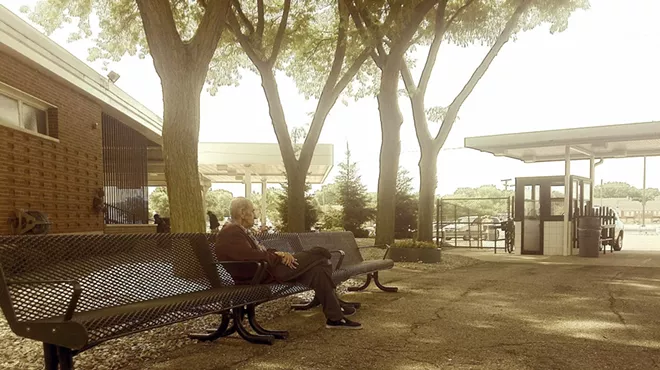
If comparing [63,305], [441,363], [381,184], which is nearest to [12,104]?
[381,184]

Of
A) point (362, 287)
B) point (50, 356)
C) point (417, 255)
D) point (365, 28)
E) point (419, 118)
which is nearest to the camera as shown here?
point (50, 356)

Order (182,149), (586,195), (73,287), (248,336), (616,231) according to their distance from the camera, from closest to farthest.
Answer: (73,287)
(248,336)
(182,149)
(586,195)
(616,231)

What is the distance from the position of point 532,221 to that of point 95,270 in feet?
50.4

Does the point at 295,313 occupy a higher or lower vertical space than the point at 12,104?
lower

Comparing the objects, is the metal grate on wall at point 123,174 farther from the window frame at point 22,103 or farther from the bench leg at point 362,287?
the bench leg at point 362,287

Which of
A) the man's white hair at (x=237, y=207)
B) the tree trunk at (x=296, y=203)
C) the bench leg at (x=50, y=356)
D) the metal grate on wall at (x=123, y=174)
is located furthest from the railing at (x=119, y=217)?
the bench leg at (x=50, y=356)

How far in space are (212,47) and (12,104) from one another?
640cm

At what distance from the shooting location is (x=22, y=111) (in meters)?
12.0

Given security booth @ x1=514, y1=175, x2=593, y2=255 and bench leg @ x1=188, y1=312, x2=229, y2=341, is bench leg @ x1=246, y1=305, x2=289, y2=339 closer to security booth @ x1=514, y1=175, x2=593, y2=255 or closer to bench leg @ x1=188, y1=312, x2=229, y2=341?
bench leg @ x1=188, y1=312, x2=229, y2=341

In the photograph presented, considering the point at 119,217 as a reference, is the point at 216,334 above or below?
above

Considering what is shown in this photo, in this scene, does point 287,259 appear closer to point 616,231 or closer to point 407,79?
point 407,79

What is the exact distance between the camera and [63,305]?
3775 mm

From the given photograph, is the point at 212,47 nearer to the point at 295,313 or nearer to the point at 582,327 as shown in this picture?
the point at 295,313

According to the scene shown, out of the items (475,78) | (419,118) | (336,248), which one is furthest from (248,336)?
(475,78)
